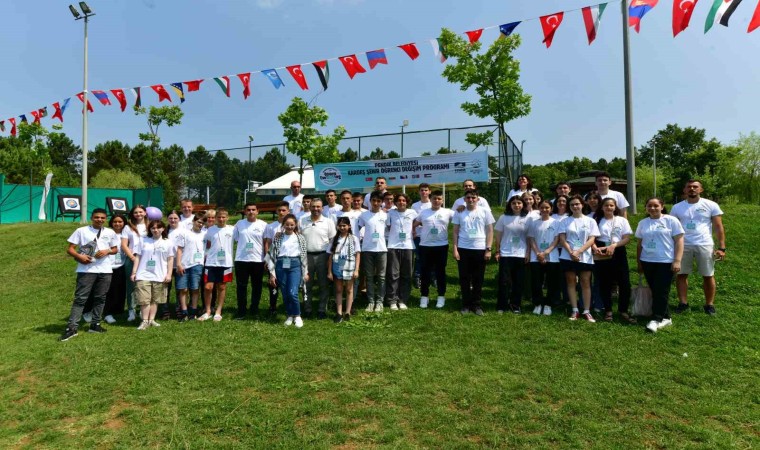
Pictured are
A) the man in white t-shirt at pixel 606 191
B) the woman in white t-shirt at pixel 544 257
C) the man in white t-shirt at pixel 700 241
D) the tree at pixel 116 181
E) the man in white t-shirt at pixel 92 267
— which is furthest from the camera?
the tree at pixel 116 181

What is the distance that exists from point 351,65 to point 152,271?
740 cm

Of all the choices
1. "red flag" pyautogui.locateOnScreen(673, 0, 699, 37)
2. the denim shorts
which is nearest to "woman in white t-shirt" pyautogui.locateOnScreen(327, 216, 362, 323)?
the denim shorts

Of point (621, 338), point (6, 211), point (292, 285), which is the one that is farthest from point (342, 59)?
point (6, 211)

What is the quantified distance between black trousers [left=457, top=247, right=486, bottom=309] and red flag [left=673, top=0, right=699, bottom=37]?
20.3ft

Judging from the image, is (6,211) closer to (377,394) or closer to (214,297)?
(214,297)

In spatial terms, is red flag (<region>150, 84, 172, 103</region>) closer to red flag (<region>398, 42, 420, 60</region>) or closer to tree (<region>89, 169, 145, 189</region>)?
red flag (<region>398, 42, 420, 60</region>)

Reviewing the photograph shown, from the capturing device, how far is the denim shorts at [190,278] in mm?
6430

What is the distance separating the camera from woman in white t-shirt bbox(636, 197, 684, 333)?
5.46 metres

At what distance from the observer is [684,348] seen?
482 cm

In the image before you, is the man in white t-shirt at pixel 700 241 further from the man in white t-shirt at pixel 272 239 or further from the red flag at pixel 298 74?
the red flag at pixel 298 74

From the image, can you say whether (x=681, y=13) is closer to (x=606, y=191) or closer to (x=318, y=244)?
(x=606, y=191)

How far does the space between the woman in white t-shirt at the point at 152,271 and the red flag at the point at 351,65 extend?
6.85 metres

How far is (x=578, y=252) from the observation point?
5.68 metres

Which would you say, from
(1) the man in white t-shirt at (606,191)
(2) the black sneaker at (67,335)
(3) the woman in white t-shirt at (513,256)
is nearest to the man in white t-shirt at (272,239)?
(2) the black sneaker at (67,335)
